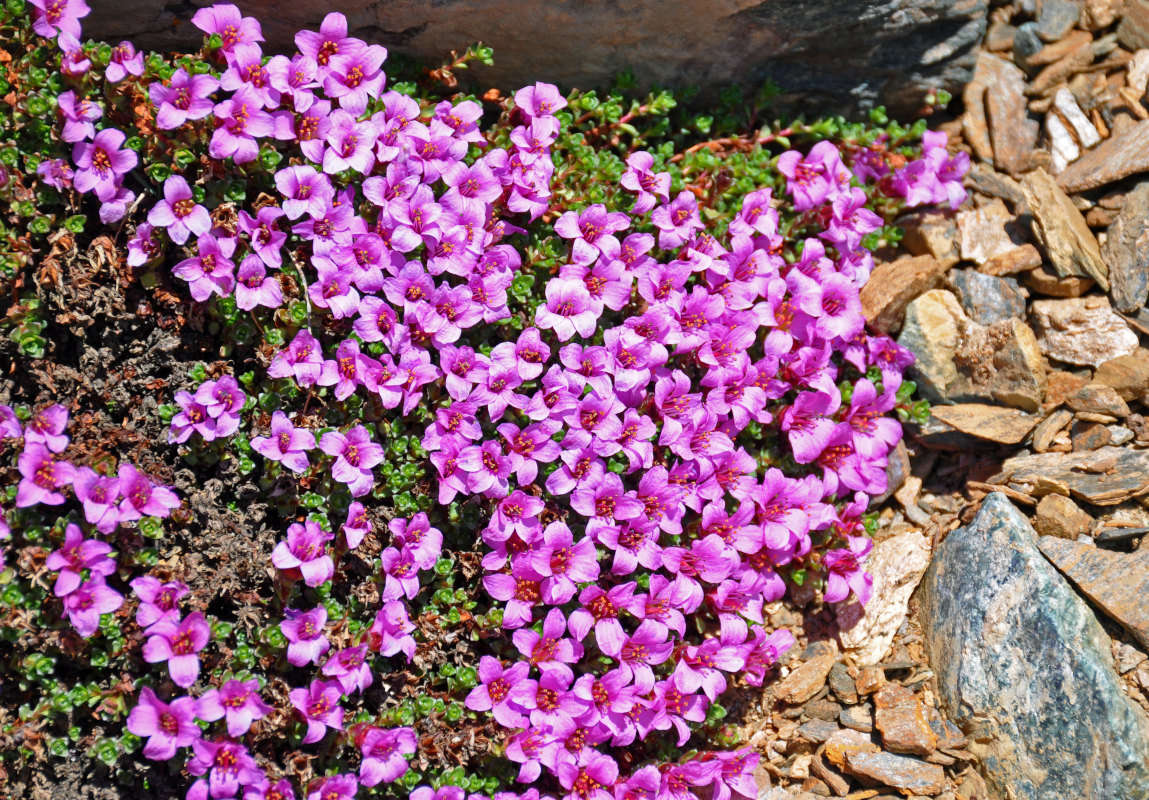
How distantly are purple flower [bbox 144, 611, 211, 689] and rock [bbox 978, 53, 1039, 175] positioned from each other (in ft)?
14.7

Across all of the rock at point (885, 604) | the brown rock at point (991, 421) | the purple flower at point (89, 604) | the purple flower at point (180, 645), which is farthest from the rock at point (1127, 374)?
the purple flower at point (89, 604)

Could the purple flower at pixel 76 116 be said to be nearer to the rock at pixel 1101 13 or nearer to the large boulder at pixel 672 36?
the large boulder at pixel 672 36

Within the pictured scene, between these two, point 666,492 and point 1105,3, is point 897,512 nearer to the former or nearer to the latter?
point 666,492

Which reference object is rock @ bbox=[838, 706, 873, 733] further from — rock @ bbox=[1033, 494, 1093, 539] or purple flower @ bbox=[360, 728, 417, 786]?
purple flower @ bbox=[360, 728, 417, 786]

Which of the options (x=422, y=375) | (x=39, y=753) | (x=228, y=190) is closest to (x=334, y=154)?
(x=228, y=190)

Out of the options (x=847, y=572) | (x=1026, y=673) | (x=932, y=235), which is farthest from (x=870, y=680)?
(x=932, y=235)

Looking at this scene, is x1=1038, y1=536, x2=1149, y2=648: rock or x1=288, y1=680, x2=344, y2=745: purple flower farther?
x1=1038, y1=536, x2=1149, y2=648: rock

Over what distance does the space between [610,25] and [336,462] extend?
96.0 inches

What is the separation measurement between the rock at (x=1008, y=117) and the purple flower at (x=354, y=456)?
368 centimetres

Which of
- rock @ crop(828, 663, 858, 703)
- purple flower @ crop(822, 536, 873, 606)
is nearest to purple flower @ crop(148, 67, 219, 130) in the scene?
purple flower @ crop(822, 536, 873, 606)

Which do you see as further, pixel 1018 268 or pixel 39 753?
pixel 1018 268

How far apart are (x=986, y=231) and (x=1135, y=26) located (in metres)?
1.51

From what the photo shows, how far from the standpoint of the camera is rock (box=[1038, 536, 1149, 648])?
11.8 ft

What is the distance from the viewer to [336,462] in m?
3.45
